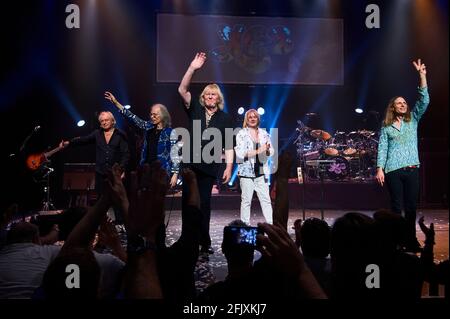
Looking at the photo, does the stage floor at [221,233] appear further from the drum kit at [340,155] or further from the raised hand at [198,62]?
the raised hand at [198,62]

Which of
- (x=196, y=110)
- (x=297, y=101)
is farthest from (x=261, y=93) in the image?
(x=196, y=110)

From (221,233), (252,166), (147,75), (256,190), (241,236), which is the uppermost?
(147,75)

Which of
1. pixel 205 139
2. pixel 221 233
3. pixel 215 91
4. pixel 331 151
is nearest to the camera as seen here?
pixel 205 139

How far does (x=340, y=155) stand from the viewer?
9164 mm

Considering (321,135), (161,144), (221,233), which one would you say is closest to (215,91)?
(161,144)

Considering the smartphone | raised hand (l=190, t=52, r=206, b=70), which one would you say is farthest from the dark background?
the smartphone

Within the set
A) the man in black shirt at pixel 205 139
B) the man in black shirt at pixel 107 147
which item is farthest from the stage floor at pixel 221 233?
the man in black shirt at pixel 107 147

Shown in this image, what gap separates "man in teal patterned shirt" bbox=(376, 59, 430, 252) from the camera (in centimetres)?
430

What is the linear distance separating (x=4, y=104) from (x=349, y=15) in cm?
763

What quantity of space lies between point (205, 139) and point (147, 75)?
6.36m

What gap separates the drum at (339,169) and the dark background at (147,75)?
51.0 inches

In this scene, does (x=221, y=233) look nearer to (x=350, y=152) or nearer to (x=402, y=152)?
(x=402, y=152)

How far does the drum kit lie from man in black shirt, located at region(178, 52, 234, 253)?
16.7 ft

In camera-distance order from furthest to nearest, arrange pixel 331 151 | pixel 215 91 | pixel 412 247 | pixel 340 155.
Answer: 1. pixel 340 155
2. pixel 331 151
3. pixel 215 91
4. pixel 412 247
